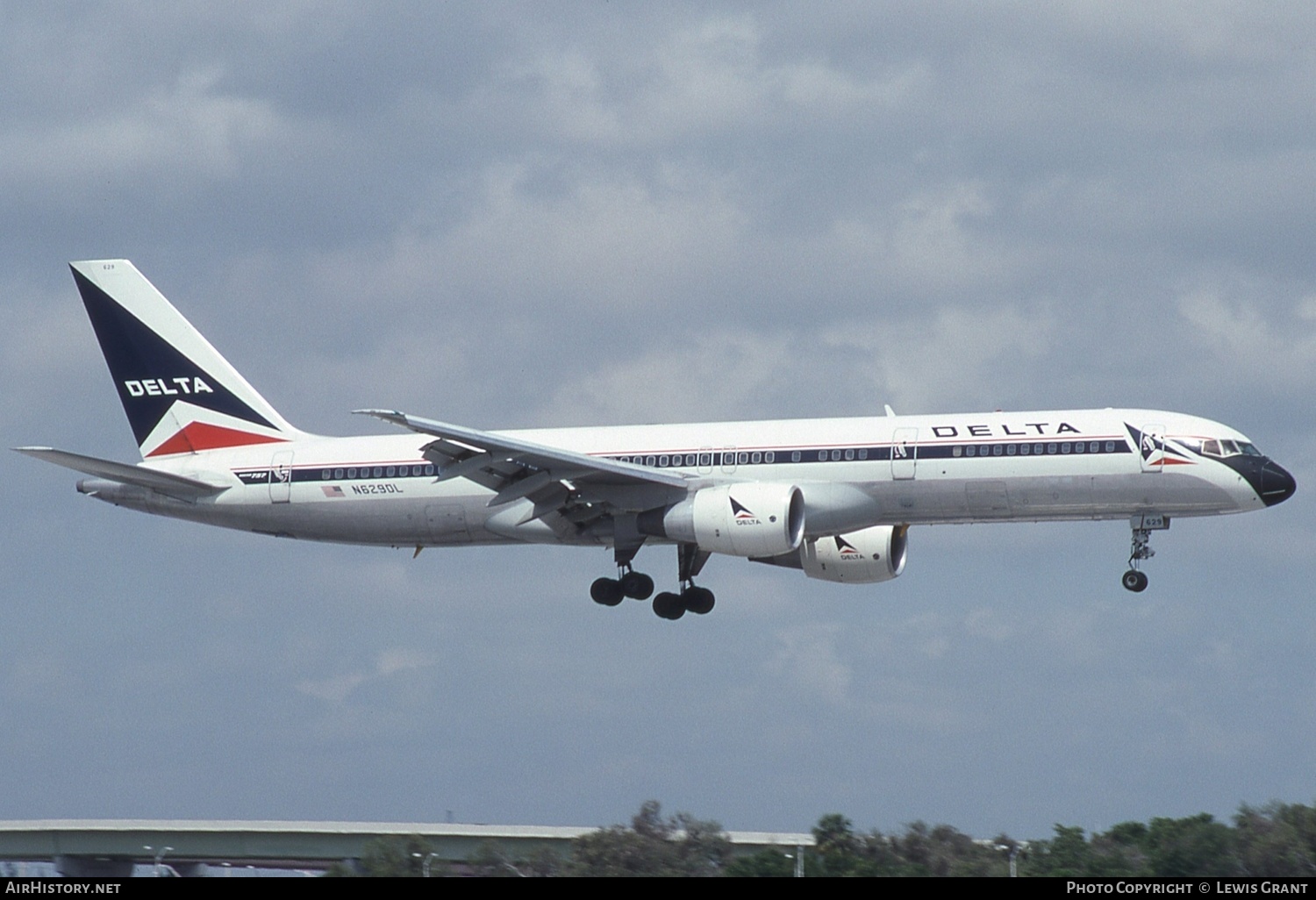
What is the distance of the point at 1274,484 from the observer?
5059 centimetres

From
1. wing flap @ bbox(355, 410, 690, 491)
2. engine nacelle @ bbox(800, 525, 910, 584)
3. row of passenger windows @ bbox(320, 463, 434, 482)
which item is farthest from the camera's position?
engine nacelle @ bbox(800, 525, 910, 584)

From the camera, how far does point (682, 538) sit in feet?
171

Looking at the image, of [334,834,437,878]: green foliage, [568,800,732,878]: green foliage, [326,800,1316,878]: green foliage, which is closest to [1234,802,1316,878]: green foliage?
[326,800,1316,878]: green foliage

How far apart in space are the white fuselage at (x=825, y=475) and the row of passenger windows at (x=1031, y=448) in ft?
0.11

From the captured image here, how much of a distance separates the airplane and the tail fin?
71 millimetres

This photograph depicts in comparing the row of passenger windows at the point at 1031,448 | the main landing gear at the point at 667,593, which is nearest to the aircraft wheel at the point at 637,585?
the main landing gear at the point at 667,593

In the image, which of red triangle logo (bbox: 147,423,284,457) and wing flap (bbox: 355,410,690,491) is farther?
red triangle logo (bbox: 147,423,284,457)

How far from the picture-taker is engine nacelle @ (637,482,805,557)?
165 feet

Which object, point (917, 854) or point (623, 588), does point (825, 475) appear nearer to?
point (623, 588)

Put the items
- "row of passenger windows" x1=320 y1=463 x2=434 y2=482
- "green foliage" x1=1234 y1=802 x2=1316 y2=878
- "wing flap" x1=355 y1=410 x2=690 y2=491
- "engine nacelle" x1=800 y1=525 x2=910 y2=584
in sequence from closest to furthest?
"wing flap" x1=355 y1=410 x2=690 y2=491 → "row of passenger windows" x1=320 y1=463 x2=434 y2=482 → "engine nacelle" x1=800 y1=525 x2=910 y2=584 → "green foliage" x1=1234 y1=802 x2=1316 y2=878

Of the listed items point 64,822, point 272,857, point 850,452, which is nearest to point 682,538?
point 850,452

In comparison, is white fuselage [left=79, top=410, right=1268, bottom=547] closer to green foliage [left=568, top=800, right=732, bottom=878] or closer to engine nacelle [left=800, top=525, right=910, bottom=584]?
engine nacelle [left=800, top=525, right=910, bottom=584]

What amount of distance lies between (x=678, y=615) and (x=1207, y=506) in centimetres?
1589
